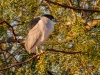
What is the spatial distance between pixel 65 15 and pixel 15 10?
53 centimetres

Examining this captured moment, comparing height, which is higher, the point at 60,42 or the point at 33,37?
the point at 60,42

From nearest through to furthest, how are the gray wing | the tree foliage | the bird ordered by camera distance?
the tree foliage < the bird < the gray wing

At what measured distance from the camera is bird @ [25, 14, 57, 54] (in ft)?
12.0

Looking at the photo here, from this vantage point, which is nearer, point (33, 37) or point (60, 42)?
point (60, 42)

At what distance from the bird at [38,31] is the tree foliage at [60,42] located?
70 millimetres

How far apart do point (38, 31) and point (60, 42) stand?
0.81 meters

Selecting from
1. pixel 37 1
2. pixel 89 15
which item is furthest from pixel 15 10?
pixel 89 15

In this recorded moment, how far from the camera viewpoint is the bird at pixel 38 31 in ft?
12.0

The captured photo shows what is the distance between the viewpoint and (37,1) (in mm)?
3178

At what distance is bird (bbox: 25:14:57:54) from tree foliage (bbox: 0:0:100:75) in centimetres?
7

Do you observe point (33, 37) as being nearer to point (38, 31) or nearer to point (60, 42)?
point (38, 31)

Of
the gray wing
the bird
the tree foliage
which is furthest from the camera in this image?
the gray wing

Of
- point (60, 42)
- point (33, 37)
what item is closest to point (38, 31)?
point (33, 37)

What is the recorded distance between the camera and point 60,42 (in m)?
3.16
